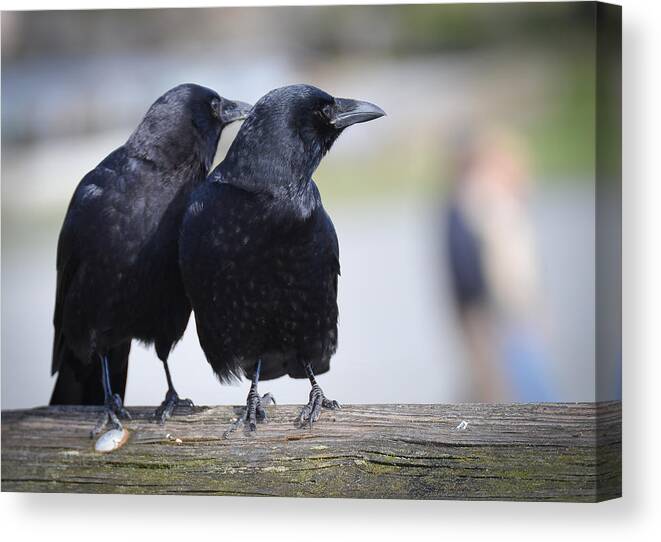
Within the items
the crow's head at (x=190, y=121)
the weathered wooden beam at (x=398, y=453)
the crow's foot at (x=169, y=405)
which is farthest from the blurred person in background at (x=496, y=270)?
the crow's foot at (x=169, y=405)

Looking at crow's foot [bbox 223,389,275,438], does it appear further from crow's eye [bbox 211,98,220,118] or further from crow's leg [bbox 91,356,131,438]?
crow's eye [bbox 211,98,220,118]

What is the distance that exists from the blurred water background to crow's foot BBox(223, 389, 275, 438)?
0.07 m

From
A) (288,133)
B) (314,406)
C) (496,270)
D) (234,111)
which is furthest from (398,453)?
(234,111)

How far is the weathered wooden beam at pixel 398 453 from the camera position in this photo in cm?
473

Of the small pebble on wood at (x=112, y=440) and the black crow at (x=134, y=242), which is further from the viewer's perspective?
the small pebble on wood at (x=112, y=440)

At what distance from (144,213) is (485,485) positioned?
6.11ft

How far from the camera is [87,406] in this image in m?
5.09

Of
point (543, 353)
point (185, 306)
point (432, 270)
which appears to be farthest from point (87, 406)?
point (543, 353)

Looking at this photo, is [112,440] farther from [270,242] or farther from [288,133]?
[288,133]

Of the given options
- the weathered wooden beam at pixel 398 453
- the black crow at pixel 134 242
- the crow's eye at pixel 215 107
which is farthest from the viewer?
the crow's eye at pixel 215 107

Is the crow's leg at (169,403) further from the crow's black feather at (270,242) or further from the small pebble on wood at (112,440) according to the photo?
the crow's black feather at (270,242)

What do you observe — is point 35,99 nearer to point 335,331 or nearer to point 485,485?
point 335,331

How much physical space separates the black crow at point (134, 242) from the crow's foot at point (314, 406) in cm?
62

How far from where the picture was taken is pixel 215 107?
4.97 metres
